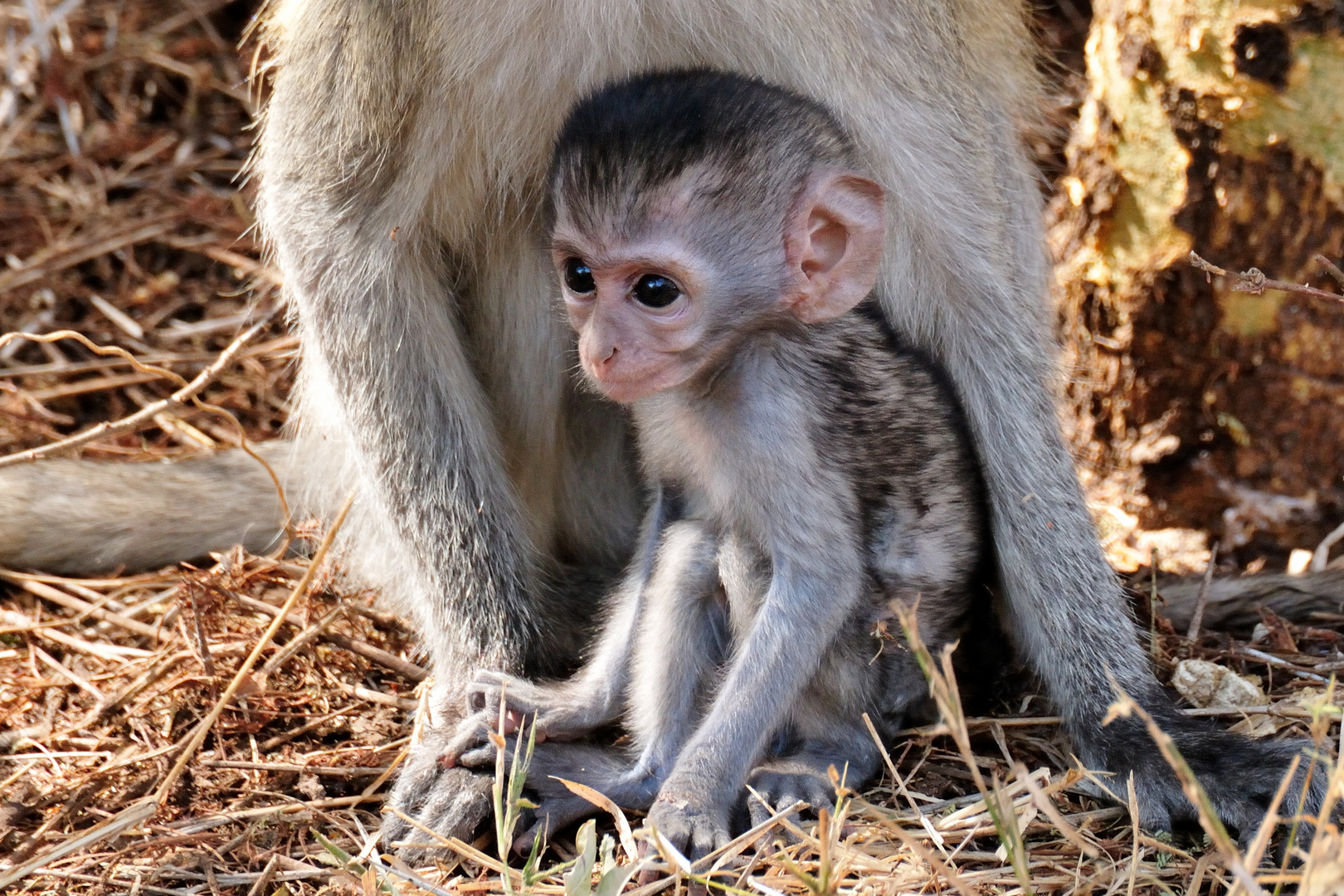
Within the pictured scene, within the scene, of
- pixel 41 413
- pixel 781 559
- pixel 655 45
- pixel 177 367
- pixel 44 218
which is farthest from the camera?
pixel 44 218

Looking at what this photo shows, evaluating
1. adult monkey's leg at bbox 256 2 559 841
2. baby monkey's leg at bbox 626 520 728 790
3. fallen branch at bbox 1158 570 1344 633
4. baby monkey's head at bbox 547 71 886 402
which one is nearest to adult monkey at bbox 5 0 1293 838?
adult monkey's leg at bbox 256 2 559 841

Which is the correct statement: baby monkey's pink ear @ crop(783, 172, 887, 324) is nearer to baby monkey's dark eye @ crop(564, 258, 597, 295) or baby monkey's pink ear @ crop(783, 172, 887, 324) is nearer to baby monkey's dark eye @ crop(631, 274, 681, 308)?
baby monkey's dark eye @ crop(631, 274, 681, 308)

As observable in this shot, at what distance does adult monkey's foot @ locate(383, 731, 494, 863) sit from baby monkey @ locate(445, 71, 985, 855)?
0.06 metres

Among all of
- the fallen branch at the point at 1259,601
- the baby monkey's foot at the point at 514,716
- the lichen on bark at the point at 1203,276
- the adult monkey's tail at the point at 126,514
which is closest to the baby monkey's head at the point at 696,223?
the baby monkey's foot at the point at 514,716

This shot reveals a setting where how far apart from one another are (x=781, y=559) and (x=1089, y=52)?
218 cm

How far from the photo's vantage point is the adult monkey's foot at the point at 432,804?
2.88 metres

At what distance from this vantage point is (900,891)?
250 cm

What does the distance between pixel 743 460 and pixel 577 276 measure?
48 cm

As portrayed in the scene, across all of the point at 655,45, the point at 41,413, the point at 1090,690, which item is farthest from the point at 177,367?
the point at 1090,690

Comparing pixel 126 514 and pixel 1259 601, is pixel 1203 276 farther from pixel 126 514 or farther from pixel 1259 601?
pixel 126 514

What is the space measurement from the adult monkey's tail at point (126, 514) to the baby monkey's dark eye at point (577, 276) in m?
1.52

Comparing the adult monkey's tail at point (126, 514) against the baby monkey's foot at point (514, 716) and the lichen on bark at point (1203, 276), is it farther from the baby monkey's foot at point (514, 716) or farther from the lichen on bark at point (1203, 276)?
the lichen on bark at point (1203, 276)

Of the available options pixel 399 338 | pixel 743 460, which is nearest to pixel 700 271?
pixel 743 460

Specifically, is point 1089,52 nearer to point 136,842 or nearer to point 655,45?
point 655,45
